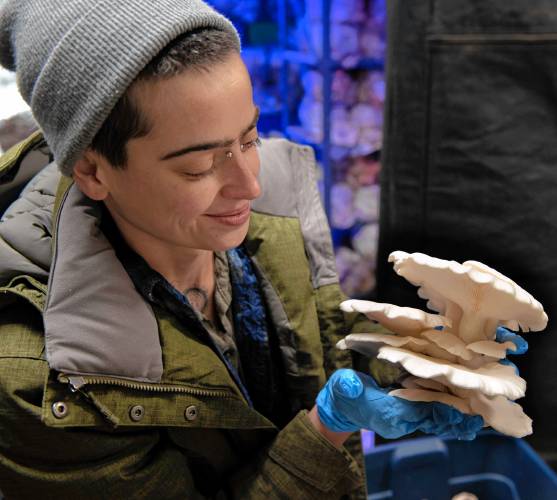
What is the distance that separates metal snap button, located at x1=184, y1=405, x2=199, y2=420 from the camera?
1.09m

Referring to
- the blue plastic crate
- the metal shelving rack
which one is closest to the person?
the blue plastic crate

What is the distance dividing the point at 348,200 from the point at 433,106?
4.26ft

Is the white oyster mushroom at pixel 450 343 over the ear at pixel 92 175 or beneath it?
beneath

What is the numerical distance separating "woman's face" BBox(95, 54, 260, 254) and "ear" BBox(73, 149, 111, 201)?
1cm

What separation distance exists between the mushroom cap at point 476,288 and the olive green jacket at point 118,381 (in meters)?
0.38

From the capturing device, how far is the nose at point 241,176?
101cm

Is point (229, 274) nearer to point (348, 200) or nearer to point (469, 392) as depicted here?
point (469, 392)

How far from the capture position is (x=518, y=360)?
1889 mm

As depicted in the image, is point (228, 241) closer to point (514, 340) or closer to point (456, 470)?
point (514, 340)

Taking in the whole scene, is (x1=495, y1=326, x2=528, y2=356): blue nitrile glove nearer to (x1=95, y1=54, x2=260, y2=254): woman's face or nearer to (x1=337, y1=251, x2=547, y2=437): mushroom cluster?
(x1=337, y1=251, x2=547, y2=437): mushroom cluster

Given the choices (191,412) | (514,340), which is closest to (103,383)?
(191,412)

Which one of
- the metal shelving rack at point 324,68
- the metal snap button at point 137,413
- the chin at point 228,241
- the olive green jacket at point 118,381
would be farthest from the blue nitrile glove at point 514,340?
the metal shelving rack at point 324,68

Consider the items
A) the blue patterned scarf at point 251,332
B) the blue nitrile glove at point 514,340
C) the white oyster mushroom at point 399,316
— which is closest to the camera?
the white oyster mushroom at point 399,316

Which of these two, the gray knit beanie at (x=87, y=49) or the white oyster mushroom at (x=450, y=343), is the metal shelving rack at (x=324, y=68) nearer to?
the gray knit beanie at (x=87, y=49)
